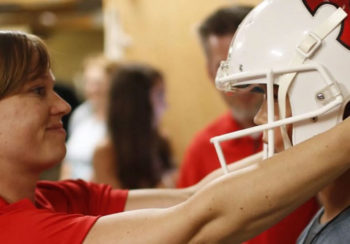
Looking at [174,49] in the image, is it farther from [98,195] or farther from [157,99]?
[98,195]

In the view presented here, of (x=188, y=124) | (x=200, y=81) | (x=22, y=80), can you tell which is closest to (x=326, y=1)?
(x=22, y=80)

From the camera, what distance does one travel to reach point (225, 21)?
1961 millimetres

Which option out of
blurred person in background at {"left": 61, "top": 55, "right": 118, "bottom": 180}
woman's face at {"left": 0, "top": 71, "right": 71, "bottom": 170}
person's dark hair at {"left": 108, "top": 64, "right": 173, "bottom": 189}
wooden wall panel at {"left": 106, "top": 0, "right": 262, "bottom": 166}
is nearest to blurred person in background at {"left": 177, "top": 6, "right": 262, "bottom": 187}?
person's dark hair at {"left": 108, "top": 64, "right": 173, "bottom": 189}

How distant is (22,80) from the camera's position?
118 cm

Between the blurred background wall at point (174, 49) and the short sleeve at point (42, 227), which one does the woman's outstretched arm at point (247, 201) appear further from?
the blurred background wall at point (174, 49)

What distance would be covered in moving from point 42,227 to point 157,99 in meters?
1.71

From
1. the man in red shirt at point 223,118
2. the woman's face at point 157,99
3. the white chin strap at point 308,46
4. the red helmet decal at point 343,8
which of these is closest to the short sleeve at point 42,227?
the white chin strap at point 308,46

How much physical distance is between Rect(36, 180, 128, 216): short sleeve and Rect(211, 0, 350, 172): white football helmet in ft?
1.47

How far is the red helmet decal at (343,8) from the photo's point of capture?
1.03 meters

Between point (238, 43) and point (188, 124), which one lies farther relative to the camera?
point (188, 124)

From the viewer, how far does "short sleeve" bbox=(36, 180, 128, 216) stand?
54.2 inches

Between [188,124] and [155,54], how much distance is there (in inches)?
18.7

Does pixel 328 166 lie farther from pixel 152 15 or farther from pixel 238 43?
pixel 152 15

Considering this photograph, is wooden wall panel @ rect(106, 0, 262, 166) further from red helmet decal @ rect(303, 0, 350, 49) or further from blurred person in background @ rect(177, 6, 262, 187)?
red helmet decal @ rect(303, 0, 350, 49)
